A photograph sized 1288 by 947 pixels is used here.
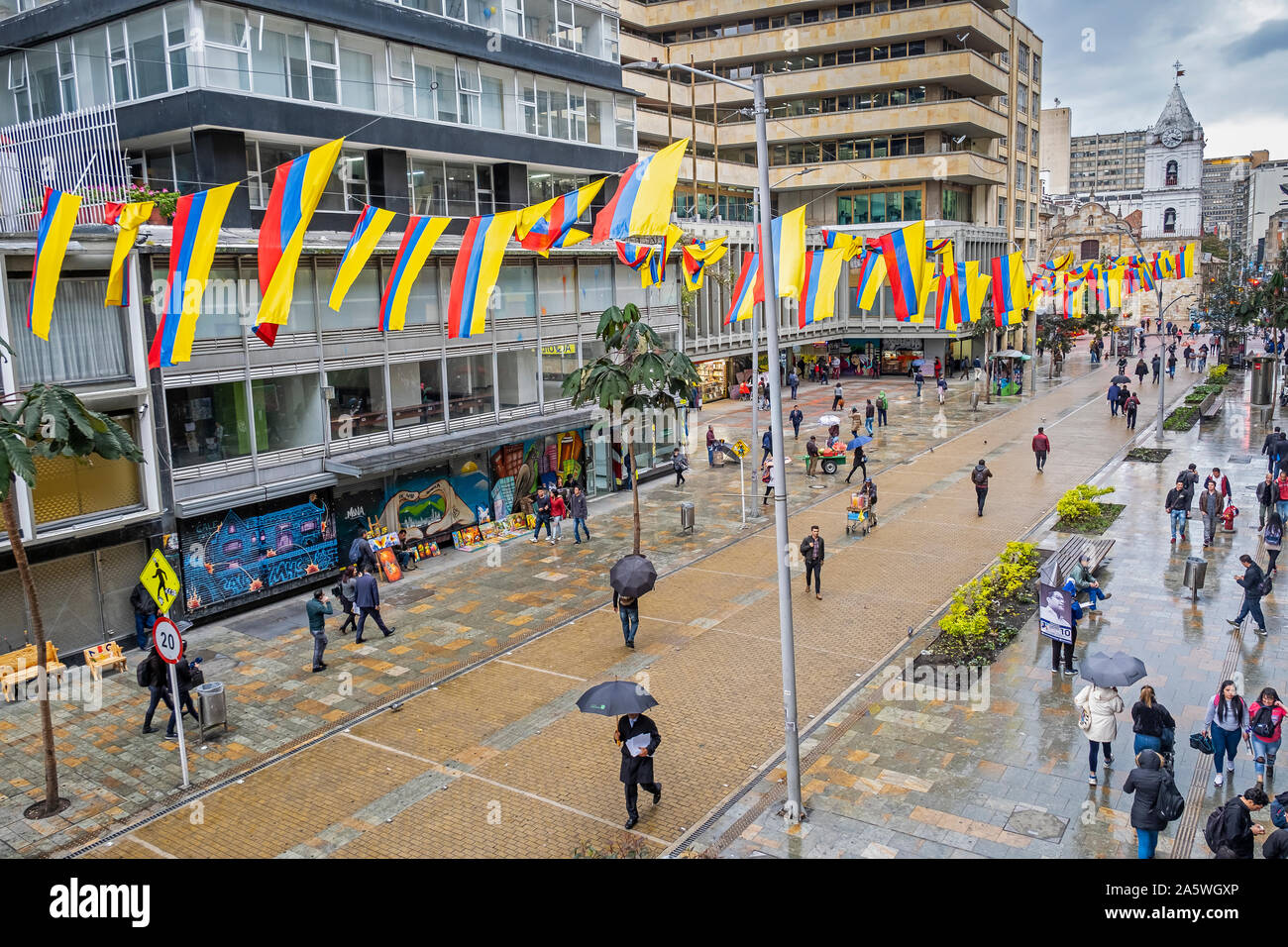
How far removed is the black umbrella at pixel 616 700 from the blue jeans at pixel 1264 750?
7664 mm

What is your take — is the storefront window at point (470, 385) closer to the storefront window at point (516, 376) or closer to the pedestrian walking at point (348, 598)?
the storefront window at point (516, 376)

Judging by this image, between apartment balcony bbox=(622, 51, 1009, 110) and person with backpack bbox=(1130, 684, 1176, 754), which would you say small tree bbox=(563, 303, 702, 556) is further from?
apartment balcony bbox=(622, 51, 1009, 110)

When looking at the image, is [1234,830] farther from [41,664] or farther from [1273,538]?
[1273,538]

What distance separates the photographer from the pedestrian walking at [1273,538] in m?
22.1

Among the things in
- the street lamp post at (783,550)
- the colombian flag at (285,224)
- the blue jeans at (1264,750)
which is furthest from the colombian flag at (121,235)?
the blue jeans at (1264,750)

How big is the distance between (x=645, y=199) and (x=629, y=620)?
26.8 feet

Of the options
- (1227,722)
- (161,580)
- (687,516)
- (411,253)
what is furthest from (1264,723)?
(687,516)

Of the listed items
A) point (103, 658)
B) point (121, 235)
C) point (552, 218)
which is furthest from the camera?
point (552, 218)

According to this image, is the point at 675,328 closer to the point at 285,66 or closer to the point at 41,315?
the point at 285,66

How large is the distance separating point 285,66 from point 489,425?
33.8 ft

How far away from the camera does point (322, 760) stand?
15.0 meters

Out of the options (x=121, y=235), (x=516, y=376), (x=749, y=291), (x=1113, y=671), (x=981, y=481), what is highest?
(x=121, y=235)

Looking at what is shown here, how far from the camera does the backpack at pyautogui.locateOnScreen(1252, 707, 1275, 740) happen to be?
12586 mm

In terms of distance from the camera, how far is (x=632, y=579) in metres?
18.8
